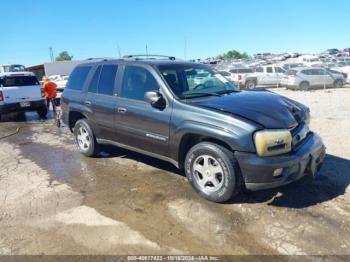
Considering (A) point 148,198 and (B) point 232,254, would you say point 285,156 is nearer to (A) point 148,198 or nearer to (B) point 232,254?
(B) point 232,254

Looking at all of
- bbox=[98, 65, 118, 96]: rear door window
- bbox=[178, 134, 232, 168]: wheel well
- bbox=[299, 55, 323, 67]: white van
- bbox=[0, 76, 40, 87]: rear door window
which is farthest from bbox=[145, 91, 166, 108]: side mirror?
bbox=[299, 55, 323, 67]: white van

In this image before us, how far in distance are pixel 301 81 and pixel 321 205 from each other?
20010 millimetres

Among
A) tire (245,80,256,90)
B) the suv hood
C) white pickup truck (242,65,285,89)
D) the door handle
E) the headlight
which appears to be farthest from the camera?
white pickup truck (242,65,285,89)

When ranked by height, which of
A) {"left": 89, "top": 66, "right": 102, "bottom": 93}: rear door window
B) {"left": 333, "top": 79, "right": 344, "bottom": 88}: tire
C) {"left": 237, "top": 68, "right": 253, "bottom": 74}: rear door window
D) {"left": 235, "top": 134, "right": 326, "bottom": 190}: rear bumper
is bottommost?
{"left": 333, "top": 79, "right": 344, "bottom": 88}: tire

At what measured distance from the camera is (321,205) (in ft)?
14.4

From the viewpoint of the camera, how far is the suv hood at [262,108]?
4.24 metres

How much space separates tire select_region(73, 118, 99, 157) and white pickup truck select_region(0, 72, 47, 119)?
22.5 feet

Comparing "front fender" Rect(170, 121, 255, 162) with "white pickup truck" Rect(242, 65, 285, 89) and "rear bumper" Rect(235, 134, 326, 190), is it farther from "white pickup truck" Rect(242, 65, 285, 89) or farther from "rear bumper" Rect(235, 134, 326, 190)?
"white pickup truck" Rect(242, 65, 285, 89)

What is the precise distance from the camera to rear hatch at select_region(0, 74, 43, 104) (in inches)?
495

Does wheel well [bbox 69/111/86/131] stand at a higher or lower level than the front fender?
lower

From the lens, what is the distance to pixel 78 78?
689 cm

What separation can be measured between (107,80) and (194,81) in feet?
5.31

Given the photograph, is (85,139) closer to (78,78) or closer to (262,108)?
(78,78)

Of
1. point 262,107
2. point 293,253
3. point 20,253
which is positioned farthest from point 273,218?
point 20,253
